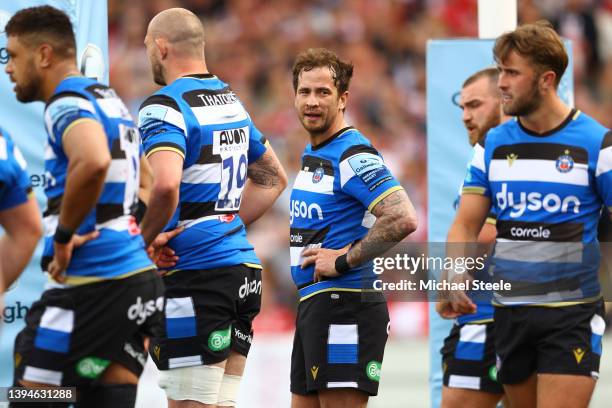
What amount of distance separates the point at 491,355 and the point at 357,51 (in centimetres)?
1002

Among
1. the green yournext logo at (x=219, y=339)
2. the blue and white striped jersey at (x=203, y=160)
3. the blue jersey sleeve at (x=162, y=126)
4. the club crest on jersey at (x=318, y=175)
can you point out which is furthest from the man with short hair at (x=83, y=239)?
the club crest on jersey at (x=318, y=175)

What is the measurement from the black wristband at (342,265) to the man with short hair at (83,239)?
4.58 ft

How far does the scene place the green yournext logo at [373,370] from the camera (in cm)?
614

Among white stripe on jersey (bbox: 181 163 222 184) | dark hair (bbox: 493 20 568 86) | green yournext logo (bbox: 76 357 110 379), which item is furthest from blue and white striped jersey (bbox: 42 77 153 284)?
dark hair (bbox: 493 20 568 86)

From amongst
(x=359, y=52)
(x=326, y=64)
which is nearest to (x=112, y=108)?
(x=326, y=64)

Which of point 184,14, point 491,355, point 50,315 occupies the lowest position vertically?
point 491,355

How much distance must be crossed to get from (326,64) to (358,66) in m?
9.60

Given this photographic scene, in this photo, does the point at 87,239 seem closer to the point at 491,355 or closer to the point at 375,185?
the point at 375,185

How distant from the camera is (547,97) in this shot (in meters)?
5.64

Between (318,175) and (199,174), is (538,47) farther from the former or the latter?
(199,174)

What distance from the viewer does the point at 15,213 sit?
4867 mm

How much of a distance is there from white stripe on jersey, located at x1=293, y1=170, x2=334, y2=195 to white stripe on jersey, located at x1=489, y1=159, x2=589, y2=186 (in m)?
0.95

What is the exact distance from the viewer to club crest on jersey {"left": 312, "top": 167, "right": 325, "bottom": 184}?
6.26 m

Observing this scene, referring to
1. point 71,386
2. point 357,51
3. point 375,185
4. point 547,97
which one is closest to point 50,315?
point 71,386
